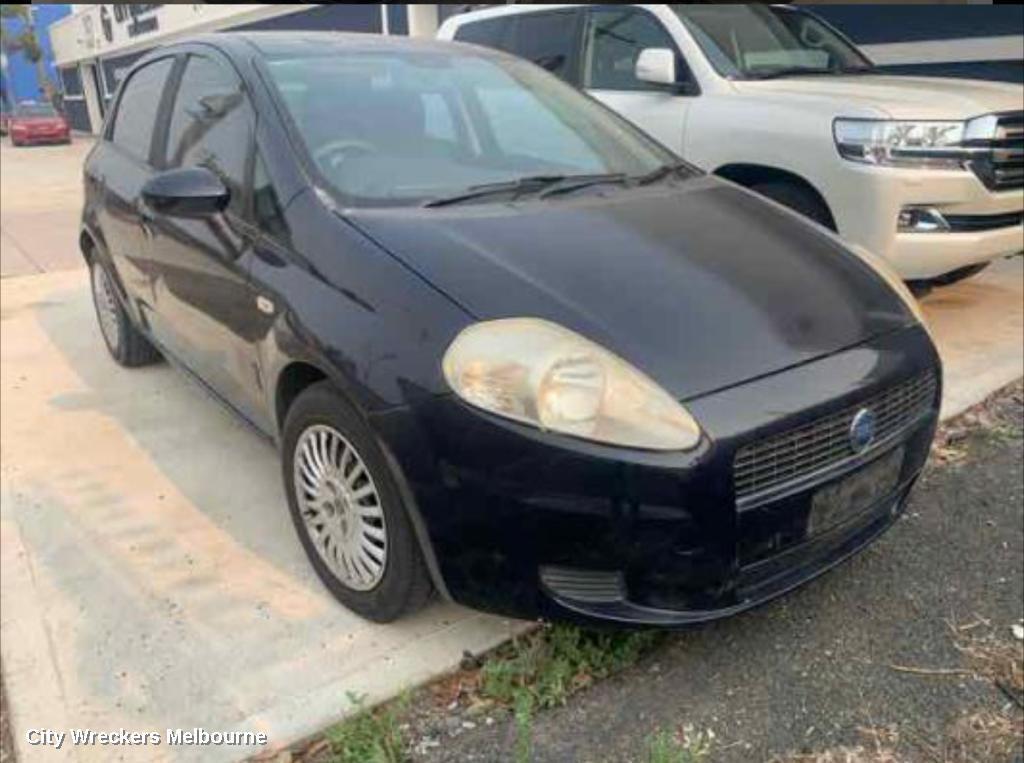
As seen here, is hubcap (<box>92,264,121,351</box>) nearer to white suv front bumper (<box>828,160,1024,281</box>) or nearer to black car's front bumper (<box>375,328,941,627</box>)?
black car's front bumper (<box>375,328,941,627</box>)

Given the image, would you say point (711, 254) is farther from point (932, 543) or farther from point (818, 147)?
point (818, 147)

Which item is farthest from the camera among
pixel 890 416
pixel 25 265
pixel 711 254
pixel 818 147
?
pixel 25 265

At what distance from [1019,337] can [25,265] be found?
779 centimetres

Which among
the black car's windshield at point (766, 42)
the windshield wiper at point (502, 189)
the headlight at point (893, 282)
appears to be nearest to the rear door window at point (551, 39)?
the black car's windshield at point (766, 42)

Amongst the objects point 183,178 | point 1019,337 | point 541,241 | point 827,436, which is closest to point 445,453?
point 541,241

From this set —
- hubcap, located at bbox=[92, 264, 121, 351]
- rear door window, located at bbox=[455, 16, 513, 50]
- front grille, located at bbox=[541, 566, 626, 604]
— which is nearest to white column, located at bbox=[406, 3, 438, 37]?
rear door window, located at bbox=[455, 16, 513, 50]

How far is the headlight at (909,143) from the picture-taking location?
4.47 m

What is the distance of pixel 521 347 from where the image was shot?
2.18 m

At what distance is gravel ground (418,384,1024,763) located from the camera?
7.45 ft

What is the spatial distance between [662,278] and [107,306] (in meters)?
3.56

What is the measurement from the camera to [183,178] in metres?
3.01

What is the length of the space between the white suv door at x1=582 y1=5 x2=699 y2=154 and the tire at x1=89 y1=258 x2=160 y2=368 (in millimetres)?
2984

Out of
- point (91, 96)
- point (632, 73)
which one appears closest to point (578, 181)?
point (632, 73)

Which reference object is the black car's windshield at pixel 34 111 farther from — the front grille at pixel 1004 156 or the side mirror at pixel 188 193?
the front grille at pixel 1004 156
